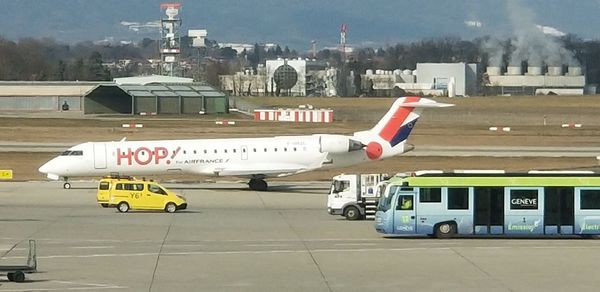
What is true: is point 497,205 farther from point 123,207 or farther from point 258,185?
point 258,185

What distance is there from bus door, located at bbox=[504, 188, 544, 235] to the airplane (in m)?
23.7

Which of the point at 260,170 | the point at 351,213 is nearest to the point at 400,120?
the point at 260,170

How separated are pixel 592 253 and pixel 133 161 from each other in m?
31.9

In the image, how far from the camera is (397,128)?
66.5 metres

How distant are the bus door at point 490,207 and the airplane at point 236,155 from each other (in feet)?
76.7

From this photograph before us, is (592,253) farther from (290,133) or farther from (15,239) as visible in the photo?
(290,133)

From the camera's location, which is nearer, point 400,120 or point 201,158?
point 201,158

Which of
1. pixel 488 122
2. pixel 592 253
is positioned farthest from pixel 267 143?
pixel 488 122

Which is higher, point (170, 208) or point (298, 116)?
point (298, 116)

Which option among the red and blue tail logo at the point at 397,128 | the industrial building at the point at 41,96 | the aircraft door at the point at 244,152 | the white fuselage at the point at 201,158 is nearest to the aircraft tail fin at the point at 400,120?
the red and blue tail logo at the point at 397,128

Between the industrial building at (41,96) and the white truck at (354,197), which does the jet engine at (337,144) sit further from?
the industrial building at (41,96)

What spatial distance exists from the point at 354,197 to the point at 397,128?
16.5m

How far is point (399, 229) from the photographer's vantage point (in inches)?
1649

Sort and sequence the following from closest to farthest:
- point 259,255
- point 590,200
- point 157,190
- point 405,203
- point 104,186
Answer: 1. point 259,255
2. point 405,203
3. point 590,200
4. point 157,190
5. point 104,186
